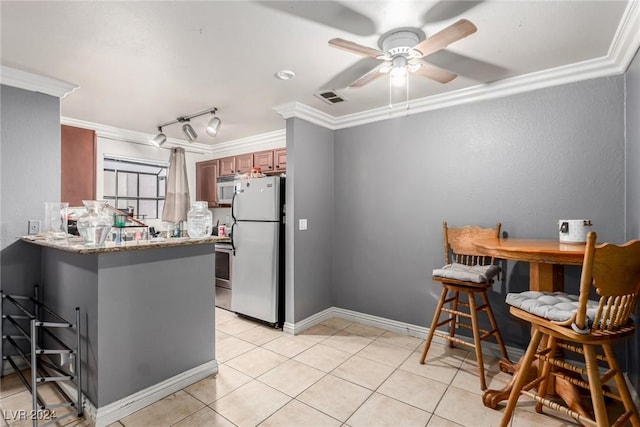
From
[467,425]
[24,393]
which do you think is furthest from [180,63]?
[467,425]

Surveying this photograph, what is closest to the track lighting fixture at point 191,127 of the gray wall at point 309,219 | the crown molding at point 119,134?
the crown molding at point 119,134

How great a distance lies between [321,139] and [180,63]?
1691 millimetres

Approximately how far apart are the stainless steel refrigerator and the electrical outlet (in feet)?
5.78

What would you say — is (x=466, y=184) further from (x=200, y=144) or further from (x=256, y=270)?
(x=200, y=144)

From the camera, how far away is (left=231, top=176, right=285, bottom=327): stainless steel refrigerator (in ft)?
11.2

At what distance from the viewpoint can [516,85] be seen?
2625 millimetres

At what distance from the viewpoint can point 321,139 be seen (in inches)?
143

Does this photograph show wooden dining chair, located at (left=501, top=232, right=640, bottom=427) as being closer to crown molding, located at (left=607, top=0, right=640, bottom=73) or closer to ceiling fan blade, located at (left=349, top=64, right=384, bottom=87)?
crown molding, located at (left=607, top=0, right=640, bottom=73)

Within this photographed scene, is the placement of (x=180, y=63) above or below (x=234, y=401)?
above

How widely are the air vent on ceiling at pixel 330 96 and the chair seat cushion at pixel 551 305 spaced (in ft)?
7.17

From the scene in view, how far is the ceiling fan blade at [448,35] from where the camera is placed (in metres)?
1.49

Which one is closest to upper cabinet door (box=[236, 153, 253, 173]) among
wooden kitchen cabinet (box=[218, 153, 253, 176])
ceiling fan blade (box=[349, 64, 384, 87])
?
wooden kitchen cabinet (box=[218, 153, 253, 176])

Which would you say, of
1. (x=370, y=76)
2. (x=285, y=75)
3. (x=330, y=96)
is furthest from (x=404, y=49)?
(x=330, y=96)

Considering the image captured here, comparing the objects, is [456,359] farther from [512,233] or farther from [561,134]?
[561,134]
